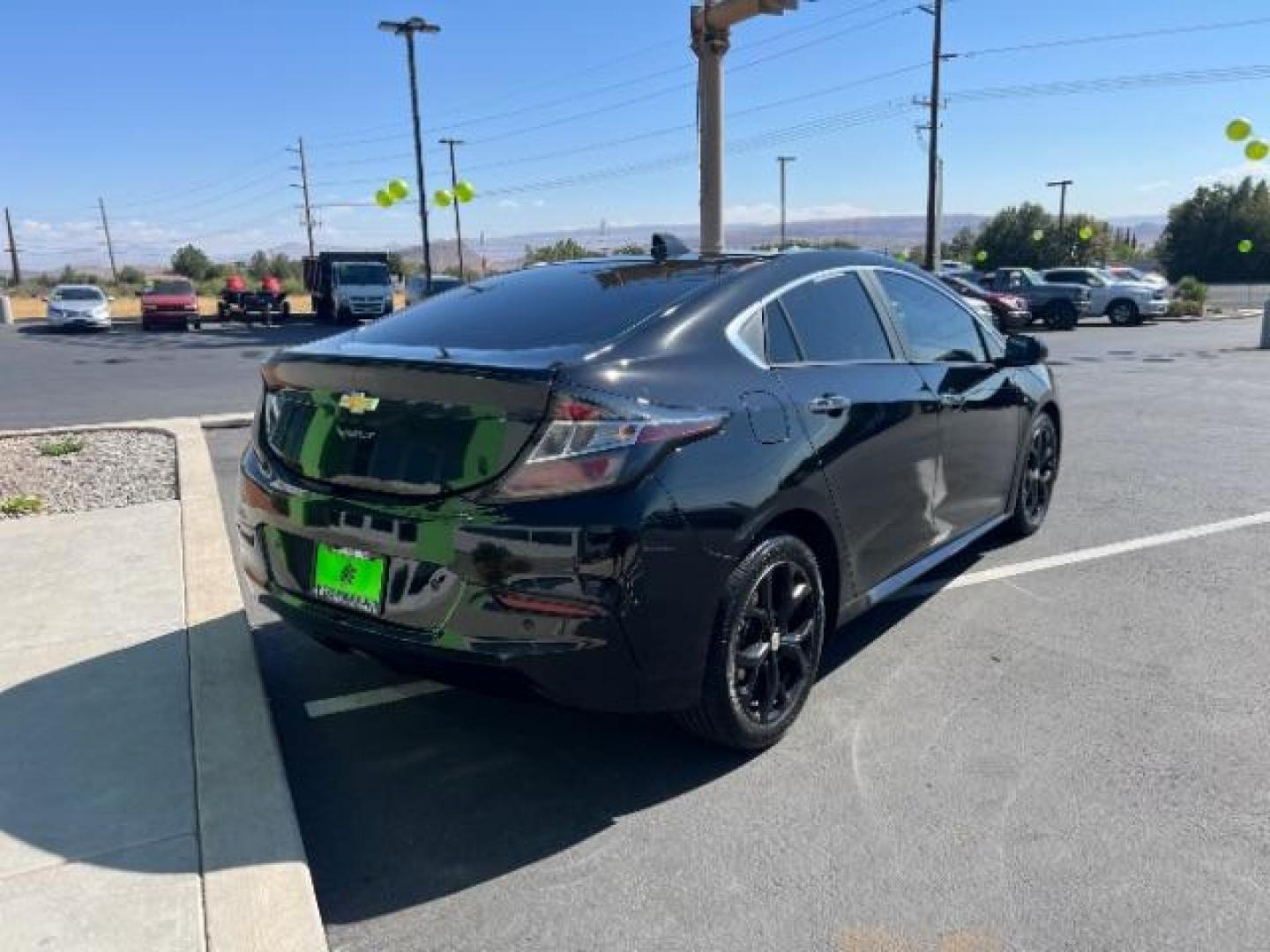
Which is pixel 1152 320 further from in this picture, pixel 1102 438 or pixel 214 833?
pixel 214 833

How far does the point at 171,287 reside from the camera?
33.4 m

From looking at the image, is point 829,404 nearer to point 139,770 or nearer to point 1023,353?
point 1023,353

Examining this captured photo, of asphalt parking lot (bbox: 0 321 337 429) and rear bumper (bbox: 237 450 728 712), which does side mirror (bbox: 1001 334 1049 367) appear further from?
asphalt parking lot (bbox: 0 321 337 429)

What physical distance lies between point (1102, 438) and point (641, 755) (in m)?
7.30

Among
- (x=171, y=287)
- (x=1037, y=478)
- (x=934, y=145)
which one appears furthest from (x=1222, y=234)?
(x=1037, y=478)

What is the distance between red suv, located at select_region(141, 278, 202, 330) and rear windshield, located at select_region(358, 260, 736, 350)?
32.2 meters

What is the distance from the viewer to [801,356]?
Answer: 11.9 feet

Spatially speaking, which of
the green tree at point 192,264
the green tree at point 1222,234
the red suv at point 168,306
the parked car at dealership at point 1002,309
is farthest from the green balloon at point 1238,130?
the green tree at point 192,264

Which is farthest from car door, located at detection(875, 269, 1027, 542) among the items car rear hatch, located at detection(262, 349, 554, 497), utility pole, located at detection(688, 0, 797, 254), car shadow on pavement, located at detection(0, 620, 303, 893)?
utility pole, located at detection(688, 0, 797, 254)

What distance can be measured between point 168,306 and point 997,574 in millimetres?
32806

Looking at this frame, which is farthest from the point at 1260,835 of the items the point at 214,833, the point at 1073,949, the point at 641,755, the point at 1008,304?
the point at 1008,304

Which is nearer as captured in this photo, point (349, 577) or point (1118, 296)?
point (349, 577)

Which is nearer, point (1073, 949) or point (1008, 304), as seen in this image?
point (1073, 949)

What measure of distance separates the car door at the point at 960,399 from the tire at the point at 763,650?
1209 millimetres
